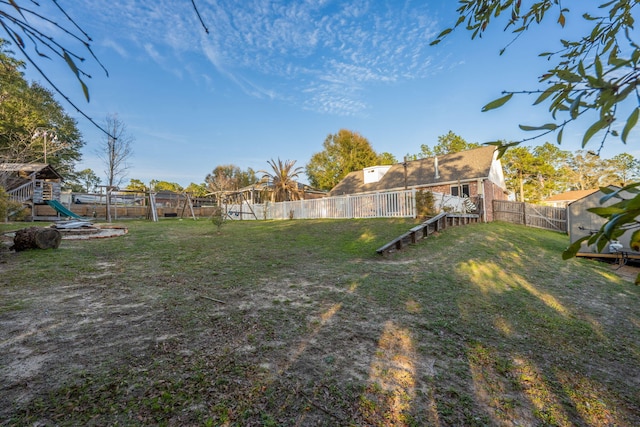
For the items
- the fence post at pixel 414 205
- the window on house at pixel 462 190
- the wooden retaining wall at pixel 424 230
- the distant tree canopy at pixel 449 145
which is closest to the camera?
the wooden retaining wall at pixel 424 230

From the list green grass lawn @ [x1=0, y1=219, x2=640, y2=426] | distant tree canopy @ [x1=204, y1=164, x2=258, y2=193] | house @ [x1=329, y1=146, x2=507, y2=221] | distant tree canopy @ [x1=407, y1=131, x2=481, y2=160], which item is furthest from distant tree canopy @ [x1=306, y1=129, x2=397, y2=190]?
green grass lawn @ [x1=0, y1=219, x2=640, y2=426]

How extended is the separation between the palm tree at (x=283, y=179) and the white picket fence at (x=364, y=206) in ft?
7.93

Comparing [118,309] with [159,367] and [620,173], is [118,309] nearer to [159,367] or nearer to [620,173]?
[159,367]

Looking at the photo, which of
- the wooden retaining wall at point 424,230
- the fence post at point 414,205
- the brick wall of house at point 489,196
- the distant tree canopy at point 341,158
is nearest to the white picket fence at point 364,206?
the fence post at point 414,205

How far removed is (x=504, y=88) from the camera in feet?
3.12

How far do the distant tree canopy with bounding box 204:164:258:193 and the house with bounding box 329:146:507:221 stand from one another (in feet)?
62.2

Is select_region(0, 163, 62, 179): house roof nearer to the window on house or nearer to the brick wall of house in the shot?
the window on house

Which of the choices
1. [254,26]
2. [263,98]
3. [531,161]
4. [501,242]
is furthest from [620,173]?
[254,26]

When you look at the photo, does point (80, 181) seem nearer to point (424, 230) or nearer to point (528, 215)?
point (424, 230)

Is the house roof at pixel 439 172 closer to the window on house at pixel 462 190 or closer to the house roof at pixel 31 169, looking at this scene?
the window on house at pixel 462 190

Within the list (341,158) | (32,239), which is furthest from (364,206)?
(341,158)

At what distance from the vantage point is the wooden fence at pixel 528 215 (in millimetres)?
15023

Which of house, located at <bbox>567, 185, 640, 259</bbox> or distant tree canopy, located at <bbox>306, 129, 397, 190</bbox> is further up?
distant tree canopy, located at <bbox>306, 129, 397, 190</bbox>

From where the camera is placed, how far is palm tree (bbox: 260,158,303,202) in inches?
748
